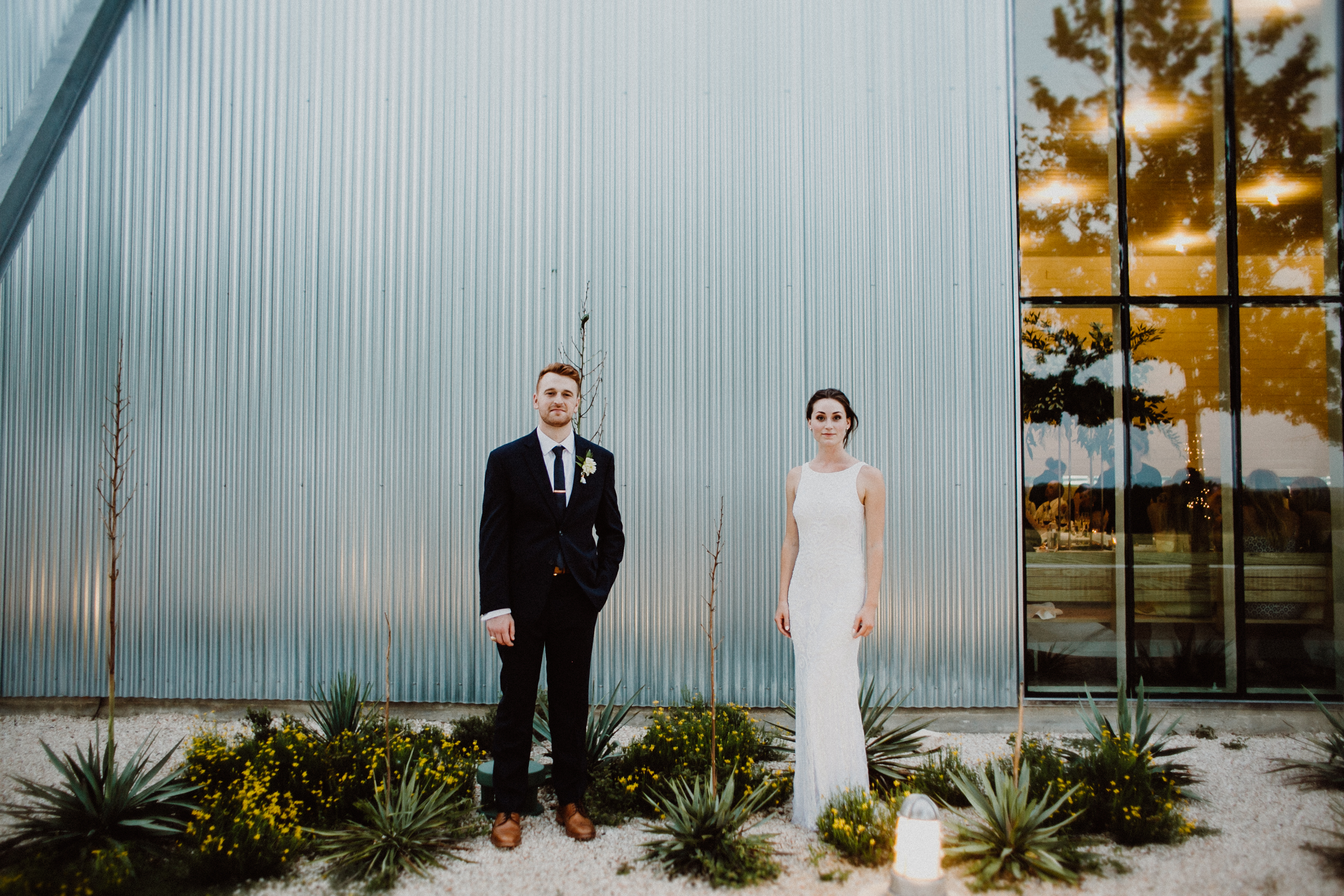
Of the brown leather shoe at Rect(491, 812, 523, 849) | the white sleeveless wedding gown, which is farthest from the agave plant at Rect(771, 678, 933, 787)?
the brown leather shoe at Rect(491, 812, 523, 849)

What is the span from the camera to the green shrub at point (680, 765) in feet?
11.2

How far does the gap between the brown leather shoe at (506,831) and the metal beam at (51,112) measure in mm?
4986

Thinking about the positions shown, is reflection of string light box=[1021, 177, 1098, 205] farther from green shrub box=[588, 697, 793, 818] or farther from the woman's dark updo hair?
green shrub box=[588, 697, 793, 818]

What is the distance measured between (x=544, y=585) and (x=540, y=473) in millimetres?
531

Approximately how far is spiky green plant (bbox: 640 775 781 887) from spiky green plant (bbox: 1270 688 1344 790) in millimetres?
3210

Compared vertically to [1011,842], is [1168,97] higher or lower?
higher

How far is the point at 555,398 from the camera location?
10.2ft

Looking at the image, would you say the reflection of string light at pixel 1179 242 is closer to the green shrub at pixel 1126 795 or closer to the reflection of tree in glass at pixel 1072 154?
the reflection of tree in glass at pixel 1072 154

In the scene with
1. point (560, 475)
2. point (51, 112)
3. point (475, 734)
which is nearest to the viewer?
point (560, 475)

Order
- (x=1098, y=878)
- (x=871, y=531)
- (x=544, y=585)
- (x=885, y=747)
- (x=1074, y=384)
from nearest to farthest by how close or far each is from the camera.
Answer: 1. (x=1098, y=878)
2. (x=544, y=585)
3. (x=871, y=531)
4. (x=885, y=747)
5. (x=1074, y=384)

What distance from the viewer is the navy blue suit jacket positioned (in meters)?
3.04

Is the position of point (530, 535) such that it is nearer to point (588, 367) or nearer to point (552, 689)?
point (552, 689)

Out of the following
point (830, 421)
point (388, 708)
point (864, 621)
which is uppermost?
point (830, 421)

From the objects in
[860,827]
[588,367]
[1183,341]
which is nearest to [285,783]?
[860,827]
